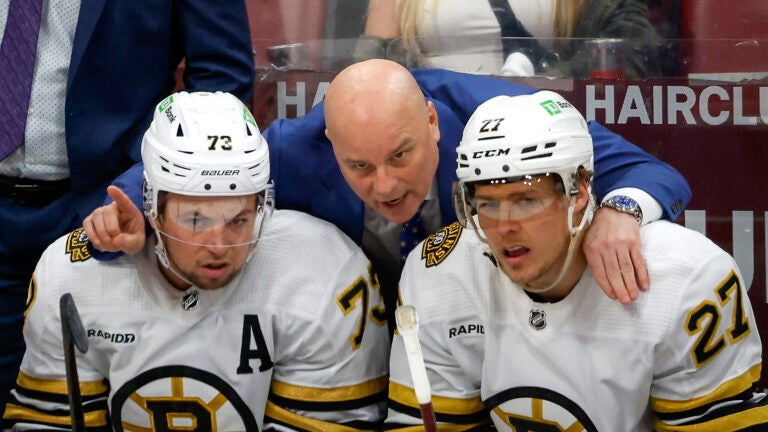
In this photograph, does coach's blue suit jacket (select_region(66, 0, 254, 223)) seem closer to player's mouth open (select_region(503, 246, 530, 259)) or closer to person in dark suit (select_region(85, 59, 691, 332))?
person in dark suit (select_region(85, 59, 691, 332))

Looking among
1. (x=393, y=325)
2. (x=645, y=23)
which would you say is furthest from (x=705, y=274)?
(x=645, y=23)

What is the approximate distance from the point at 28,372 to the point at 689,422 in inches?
46.5

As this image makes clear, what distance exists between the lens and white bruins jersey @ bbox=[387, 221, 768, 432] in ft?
7.07

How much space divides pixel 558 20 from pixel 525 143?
1.04 meters

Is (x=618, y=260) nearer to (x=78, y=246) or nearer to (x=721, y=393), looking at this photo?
(x=721, y=393)

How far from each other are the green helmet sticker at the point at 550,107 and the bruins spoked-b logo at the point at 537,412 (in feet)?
1.54

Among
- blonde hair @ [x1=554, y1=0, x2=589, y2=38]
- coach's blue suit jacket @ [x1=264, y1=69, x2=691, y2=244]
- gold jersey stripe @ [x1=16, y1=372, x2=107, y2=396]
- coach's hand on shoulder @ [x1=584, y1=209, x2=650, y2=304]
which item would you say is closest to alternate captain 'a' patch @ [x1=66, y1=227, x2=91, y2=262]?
gold jersey stripe @ [x1=16, y1=372, x2=107, y2=396]

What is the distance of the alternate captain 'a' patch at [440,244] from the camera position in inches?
94.2

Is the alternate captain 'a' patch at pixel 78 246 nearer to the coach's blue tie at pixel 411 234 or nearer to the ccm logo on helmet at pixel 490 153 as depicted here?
the coach's blue tie at pixel 411 234

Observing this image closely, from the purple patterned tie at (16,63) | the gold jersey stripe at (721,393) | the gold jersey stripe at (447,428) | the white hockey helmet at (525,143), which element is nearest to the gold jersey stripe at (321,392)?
the gold jersey stripe at (447,428)

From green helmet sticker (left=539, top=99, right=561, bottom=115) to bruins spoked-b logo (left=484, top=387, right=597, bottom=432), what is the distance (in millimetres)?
468

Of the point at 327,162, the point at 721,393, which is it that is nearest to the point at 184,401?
the point at 327,162

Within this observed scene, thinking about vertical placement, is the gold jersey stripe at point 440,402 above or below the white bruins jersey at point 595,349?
below

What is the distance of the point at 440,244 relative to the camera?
2.42m
